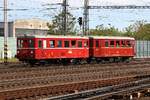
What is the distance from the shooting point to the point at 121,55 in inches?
1875

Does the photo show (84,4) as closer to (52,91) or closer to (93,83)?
(93,83)

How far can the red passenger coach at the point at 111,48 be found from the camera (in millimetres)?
45031

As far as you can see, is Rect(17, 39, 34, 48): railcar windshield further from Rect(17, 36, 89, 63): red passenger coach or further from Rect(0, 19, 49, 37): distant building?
Rect(0, 19, 49, 37): distant building

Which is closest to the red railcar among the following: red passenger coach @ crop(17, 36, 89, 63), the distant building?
red passenger coach @ crop(17, 36, 89, 63)

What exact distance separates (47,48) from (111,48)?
9.30 m

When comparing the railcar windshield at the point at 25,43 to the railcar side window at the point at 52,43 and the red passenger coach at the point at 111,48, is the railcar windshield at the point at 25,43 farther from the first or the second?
the red passenger coach at the point at 111,48

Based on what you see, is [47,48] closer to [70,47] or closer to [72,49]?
[70,47]

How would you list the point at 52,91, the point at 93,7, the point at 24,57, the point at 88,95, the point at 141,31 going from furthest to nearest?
1. the point at 141,31
2. the point at 93,7
3. the point at 24,57
4. the point at 52,91
5. the point at 88,95

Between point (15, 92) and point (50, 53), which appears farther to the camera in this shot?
point (50, 53)

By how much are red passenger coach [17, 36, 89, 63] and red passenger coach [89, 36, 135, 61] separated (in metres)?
3.36

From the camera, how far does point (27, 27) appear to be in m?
106

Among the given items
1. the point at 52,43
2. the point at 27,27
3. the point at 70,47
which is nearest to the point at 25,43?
the point at 52,43

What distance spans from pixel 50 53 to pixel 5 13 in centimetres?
653

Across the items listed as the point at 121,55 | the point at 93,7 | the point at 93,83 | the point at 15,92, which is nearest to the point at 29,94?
the point at 15,92
